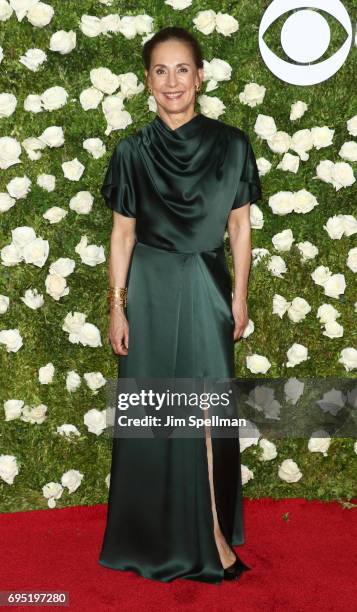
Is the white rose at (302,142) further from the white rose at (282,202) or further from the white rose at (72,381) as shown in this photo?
the white rose at (72,381)

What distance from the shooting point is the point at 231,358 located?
359 centimetres

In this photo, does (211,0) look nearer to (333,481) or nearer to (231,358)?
(231,358)

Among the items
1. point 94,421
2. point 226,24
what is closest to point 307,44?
point 226,24

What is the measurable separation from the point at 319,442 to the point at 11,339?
1756mm

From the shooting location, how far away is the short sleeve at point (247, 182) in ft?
11.7

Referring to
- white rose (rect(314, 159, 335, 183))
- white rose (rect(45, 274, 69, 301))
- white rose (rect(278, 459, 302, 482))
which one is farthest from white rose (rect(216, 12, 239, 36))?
white rose (rect(278, 459, 302, 482))

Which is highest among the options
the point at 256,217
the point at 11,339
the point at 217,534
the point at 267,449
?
the point at 256,217

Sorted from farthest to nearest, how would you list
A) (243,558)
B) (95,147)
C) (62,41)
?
(95,147) → (62,41) → (243,558)

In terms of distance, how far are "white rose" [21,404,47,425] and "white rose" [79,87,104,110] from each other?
1.59 meters

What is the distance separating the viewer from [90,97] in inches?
155

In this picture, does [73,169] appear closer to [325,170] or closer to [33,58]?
[33,58]

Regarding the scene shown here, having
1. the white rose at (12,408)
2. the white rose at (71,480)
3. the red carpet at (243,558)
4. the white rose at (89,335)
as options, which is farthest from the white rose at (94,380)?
the red carpet at (243,558)

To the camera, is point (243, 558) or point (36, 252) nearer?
point (243, 558)

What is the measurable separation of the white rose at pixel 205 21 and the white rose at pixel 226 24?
0.03m
